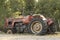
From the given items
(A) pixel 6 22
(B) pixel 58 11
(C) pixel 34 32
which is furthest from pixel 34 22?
(B) pixel 58 11

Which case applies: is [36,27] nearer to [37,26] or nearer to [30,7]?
[37,26]

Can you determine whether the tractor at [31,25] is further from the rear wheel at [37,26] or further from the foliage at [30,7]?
the foliage at [30,7]

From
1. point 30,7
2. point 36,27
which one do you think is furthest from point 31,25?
point 30,7

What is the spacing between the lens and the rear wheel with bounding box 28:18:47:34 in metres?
12.9

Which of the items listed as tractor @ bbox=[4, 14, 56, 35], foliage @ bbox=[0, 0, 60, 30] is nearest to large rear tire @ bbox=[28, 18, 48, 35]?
tractor @ bbox=[4, 14, 56, 35]

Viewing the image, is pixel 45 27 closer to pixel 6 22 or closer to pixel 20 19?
pixel 20 19

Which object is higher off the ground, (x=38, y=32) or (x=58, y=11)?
(x=58, y=11)

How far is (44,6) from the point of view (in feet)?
53.2

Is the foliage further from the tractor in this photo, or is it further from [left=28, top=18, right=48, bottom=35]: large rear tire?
Answer: [left=28, top=18, right=48, bottom=35]: large rear tire

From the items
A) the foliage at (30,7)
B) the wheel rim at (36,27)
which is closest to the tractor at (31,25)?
the wheel rim at (36,27)

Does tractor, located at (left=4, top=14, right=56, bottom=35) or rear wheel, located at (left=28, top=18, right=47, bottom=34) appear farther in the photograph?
tractor, located at (left=4, top=14, right=56, bottom=35)

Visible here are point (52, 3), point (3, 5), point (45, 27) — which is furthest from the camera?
point (3, 5)

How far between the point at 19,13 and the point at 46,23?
15.7ft

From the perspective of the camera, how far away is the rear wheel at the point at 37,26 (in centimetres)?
1288
